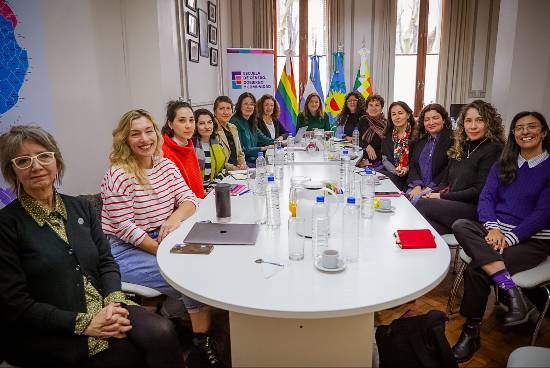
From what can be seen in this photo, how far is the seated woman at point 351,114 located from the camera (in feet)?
17.3

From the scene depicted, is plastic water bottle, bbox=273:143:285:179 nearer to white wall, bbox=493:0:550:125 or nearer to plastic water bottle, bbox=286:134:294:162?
plastic water bottle, bbox=286:134:294:162

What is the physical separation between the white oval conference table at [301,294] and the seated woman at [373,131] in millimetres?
3007

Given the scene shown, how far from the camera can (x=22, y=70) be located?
2.40 m

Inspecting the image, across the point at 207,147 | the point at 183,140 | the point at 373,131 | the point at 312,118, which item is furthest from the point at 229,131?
the point at 312,118

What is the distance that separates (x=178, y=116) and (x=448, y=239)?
1939 millimetres

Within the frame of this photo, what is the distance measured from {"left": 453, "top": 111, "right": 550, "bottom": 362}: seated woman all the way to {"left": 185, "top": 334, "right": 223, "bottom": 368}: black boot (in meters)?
1.17

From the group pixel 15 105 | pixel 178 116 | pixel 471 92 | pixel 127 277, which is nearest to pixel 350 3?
pixel 471 92

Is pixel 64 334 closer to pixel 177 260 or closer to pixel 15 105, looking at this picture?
pixel 177 260

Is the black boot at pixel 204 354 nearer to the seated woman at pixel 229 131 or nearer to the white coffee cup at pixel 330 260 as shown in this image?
the white coffee cup at pixel 330 260

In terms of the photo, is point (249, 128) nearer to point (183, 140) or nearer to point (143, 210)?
point (183, 140)

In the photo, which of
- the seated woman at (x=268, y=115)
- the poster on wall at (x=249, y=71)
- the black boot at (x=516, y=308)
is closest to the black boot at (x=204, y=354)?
the black boot at (x=516, y=308)

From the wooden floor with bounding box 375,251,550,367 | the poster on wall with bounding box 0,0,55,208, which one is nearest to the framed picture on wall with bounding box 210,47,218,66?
the poster on wall with bounding box 0,0,55,208

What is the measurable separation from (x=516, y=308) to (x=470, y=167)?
3.64 ft

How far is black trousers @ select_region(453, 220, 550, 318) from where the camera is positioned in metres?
2.01
